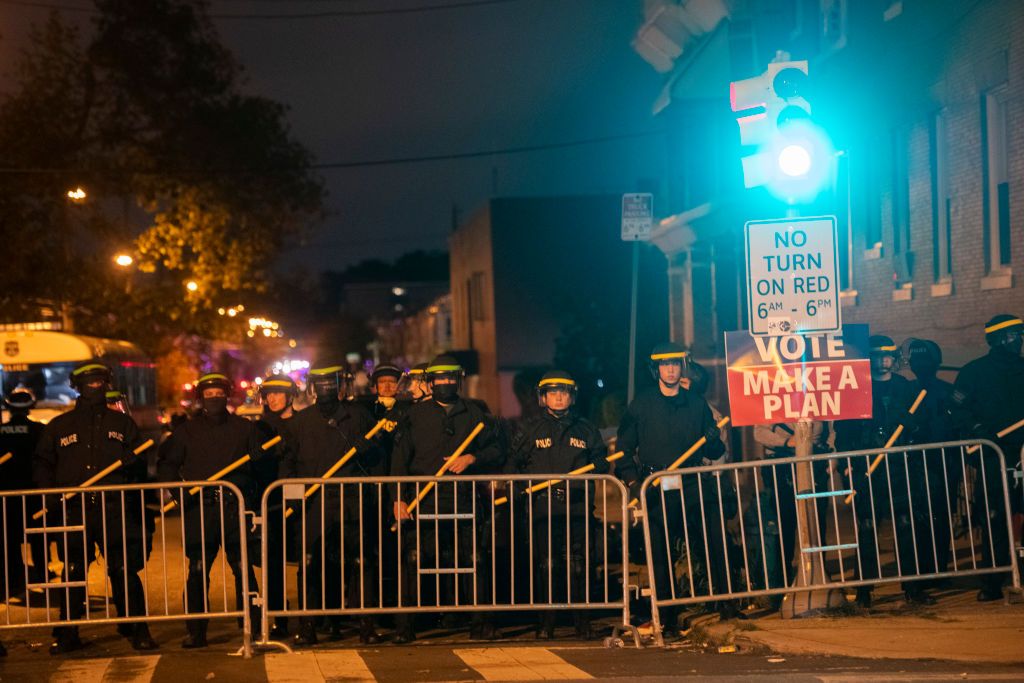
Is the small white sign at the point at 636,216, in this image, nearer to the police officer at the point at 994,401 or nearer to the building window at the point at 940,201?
the building window at the point at 940,201

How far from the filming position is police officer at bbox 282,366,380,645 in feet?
30.9

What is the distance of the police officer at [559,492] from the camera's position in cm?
952

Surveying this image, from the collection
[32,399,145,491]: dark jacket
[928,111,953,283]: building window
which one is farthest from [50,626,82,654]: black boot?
[928,111,953,283]: building window

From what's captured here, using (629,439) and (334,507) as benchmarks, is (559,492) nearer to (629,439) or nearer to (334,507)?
(629,439)

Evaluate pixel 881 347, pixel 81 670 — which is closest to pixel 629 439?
pixel 881 347

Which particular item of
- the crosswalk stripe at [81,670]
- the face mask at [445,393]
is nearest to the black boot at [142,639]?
the crosswalk stripe at [81,670]

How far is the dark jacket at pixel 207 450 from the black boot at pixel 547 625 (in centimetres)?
231

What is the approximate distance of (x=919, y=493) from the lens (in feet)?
32.0

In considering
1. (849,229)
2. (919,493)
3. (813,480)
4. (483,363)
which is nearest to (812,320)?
(813,480)

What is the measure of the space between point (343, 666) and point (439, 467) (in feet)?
6.15

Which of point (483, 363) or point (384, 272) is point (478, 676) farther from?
point (384, 272)

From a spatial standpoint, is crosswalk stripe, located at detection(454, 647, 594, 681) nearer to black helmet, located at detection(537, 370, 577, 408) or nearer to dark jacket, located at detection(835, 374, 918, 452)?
black helmet, located at detection(537, 370, 577, 408)

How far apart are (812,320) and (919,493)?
5.68 feet

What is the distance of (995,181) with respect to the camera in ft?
48.2
